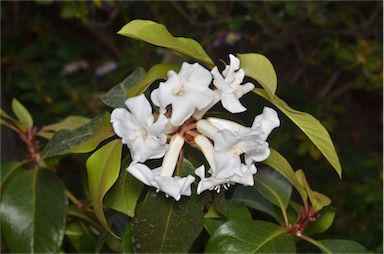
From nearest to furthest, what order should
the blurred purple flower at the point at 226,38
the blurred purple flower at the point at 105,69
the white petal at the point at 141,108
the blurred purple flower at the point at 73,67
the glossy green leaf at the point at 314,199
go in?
the white petal at the point at 141,108 → the glossy green leaf at the point at 314,199 → the blurred purple flower at the point at 226,38 → the blurred purple flower at the point at 105,69 → the blurred purple flower at the point at 73,67

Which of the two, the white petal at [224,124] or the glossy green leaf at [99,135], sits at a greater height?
the white petal at [224,124]

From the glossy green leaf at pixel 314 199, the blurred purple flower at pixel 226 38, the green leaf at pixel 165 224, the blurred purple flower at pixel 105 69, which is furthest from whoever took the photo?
the blurred purple flower at pixel 105 69

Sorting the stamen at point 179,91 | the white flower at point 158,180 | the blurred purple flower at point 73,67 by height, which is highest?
the stamen at point 179,91

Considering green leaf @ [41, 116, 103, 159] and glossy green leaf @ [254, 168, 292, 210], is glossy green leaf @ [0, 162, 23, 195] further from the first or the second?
glossy green leaf @ [254, 168, 292, 210]

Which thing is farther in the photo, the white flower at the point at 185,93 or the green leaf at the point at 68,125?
the green leaf at the point at 68,125

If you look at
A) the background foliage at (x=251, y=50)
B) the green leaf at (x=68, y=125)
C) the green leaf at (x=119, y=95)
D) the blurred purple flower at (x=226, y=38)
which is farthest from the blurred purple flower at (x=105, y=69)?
the green leaf at (x=119, y=95)

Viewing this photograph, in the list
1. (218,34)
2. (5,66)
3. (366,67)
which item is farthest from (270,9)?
(5,66)

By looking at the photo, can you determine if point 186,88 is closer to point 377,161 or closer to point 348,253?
point 348,253

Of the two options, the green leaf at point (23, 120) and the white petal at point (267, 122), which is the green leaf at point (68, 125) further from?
the white petal at point (267, 122)
